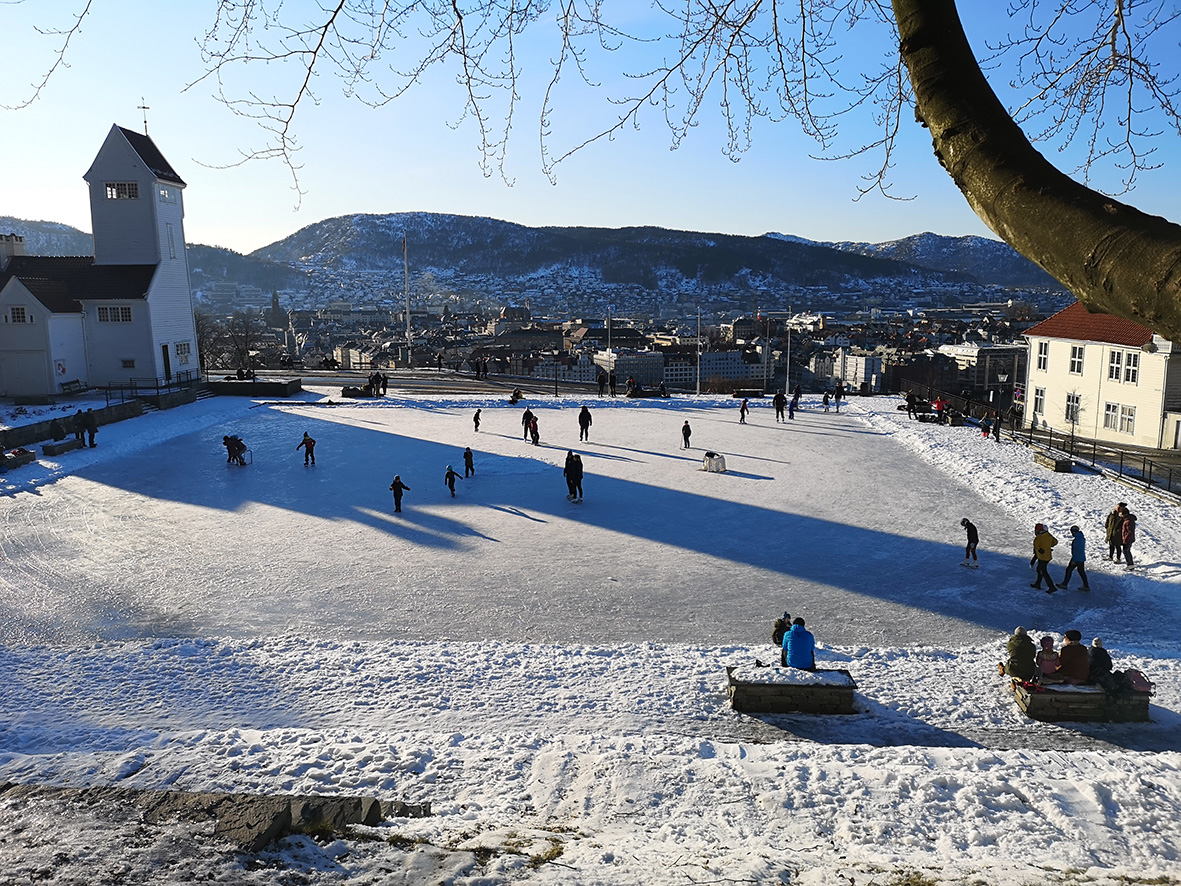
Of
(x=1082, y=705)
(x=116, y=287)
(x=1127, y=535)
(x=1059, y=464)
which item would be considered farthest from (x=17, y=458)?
(x=1059, y=464)

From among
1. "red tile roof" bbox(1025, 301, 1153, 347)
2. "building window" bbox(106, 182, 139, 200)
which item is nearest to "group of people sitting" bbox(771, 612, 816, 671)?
"red tile roof" bbox(1025, 301, 1153, 347)

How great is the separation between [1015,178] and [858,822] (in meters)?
5.79

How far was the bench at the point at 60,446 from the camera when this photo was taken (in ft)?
82.1

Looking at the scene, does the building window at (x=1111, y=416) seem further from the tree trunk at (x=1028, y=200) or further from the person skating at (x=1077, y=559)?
the tree trunk at (x=1028, y=200)

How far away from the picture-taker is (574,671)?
33.7 ft

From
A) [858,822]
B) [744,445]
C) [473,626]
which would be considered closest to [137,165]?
[744,445]

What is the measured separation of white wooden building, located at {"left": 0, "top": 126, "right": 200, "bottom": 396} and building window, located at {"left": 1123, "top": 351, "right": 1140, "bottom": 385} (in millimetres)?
44690

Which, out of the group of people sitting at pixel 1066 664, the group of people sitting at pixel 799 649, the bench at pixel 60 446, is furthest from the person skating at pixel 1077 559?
the bench at pixel 60 446

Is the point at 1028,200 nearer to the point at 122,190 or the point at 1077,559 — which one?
the point at 1077,559

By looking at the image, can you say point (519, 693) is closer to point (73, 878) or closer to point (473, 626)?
point (473, 626)

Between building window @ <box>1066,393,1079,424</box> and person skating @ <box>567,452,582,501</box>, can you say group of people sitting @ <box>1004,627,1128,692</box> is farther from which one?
building window @ <box>1066,393,1079,424</box>

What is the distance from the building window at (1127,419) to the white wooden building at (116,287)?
4482 cm

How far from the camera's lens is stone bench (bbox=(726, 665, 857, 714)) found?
30.3 ft

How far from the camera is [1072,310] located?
40375mm
